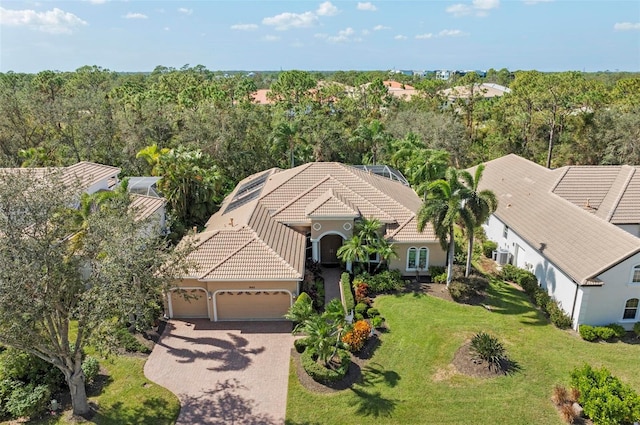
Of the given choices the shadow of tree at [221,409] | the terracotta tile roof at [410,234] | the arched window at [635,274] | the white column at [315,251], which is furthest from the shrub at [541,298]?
the shadow of tree at [221,409]

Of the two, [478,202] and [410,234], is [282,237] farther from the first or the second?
[478,202]

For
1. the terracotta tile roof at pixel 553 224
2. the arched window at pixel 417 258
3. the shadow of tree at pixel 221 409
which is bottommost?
the shadow of tree at pixel 221 409

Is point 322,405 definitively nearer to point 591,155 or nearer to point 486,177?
point 486,177

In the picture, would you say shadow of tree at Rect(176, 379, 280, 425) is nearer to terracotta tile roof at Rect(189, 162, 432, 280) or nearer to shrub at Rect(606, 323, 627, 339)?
terracotta tile roof at Rect(189, 162, 432, 280)

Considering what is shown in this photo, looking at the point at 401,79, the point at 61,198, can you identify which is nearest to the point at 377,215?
the point at 61,198

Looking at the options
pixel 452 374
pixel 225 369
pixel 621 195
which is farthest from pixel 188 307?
pixel 621 195

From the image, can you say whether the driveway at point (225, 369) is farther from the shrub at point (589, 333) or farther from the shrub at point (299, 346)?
the shrub at point (589, 333)

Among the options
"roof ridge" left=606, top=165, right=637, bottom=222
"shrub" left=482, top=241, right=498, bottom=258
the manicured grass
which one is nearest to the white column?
the manicured grass
